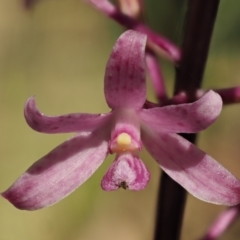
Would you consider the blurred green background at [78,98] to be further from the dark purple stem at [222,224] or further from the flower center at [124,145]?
the flower center at [124,145]

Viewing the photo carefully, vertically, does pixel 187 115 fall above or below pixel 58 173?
above

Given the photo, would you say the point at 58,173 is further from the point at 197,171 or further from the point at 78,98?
the point at 78,98

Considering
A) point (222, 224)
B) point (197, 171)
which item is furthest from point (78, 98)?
point (197, 171)

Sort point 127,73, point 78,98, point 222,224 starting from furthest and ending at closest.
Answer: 1. point 78,98
2. point 222,224
3. point 127,73

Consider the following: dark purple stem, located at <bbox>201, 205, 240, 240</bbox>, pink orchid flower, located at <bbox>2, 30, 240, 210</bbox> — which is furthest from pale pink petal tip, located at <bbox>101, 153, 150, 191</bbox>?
dark purple stem, located at <bbox>201, 205, 240, 240</bbox>

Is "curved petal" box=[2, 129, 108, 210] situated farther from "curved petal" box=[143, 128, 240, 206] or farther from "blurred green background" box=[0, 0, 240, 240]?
"blurred green background" box=[0, 0, 240, 240]
